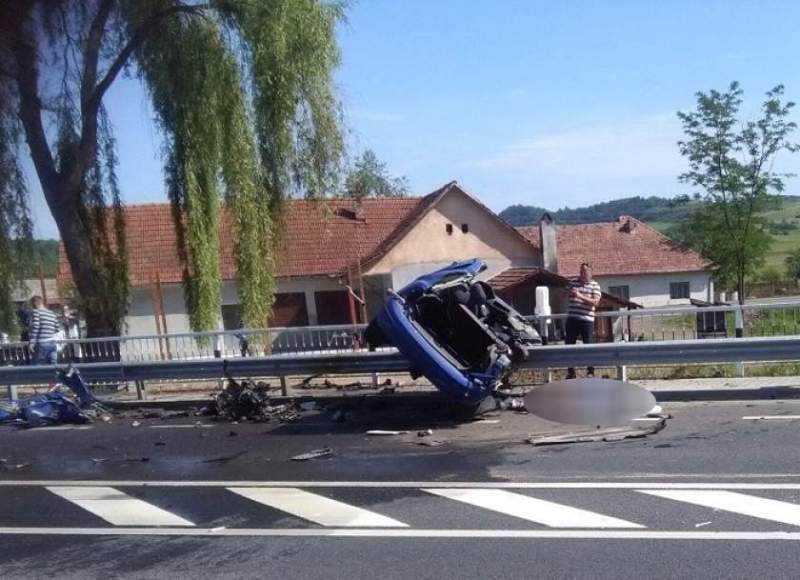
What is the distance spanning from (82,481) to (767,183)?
100 ft

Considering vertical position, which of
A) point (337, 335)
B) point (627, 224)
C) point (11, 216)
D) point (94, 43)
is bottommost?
point (337, 335)

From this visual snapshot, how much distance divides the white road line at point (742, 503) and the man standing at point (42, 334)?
1152 cm

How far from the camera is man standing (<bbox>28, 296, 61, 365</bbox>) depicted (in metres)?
15.3

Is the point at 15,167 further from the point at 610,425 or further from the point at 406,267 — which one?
the point at 406,267

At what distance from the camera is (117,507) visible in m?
7.29

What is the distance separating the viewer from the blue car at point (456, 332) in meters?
9.48

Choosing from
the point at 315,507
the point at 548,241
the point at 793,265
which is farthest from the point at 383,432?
the point at 793,265

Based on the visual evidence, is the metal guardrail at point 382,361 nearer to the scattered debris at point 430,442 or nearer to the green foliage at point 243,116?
the scattered debris at point 430,442

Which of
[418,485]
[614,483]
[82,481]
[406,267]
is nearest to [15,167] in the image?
[82,481]

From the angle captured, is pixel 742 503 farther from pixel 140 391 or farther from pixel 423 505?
pixel 140 391

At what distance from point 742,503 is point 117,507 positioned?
472 cm

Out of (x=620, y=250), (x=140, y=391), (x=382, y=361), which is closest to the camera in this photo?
(x=382, y=361)

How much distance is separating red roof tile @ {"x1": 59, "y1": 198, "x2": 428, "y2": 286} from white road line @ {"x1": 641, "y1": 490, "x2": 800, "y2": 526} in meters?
10.2

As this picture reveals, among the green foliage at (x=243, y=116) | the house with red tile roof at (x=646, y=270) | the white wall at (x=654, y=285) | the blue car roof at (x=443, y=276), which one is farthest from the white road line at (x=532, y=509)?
the white wall at (x=654, y=285)
